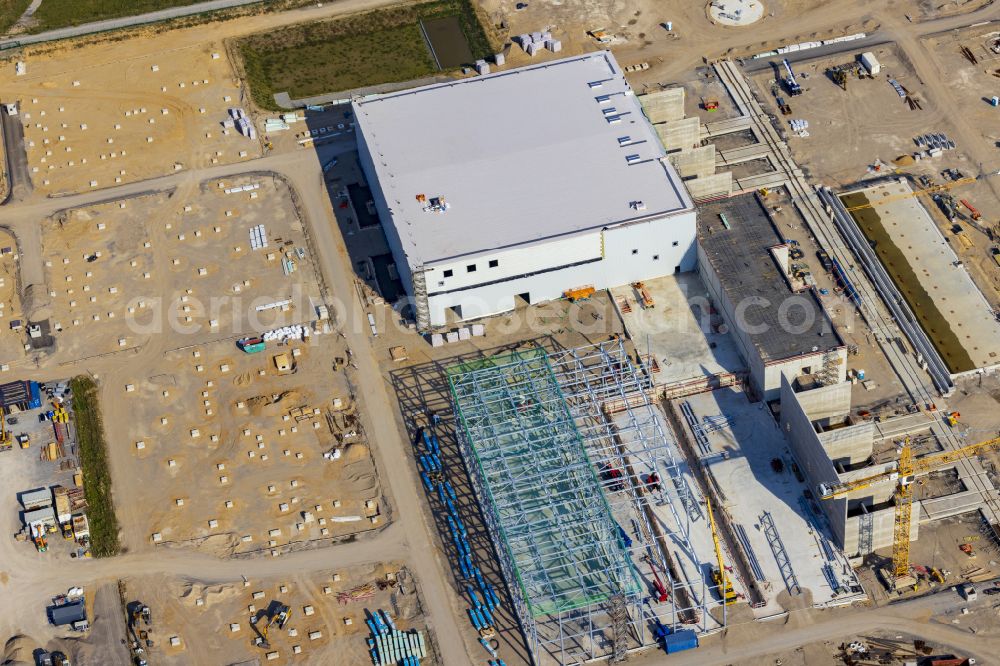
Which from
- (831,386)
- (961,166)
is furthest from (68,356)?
(961,166)

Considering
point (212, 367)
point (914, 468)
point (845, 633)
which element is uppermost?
point (212, 367)

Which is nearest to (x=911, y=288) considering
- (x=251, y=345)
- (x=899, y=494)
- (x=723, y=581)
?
(x=899, y=494)

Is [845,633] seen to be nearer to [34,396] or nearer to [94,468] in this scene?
[94,468]

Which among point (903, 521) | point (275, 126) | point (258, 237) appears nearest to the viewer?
point (903, 521)

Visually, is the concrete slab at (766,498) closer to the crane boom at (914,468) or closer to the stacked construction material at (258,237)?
the crane boom at (914,468)

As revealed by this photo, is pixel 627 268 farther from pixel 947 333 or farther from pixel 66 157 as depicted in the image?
pixel 66 157

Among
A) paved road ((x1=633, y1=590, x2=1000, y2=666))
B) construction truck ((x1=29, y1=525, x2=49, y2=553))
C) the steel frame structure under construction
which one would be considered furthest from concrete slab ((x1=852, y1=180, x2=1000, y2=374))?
construction truck ((x1=29, y1=525, x2=49, y2=553))
